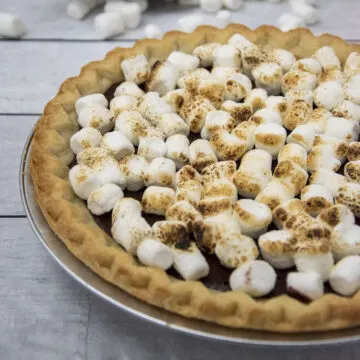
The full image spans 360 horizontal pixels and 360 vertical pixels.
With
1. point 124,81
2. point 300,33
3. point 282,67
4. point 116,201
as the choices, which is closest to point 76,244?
point 116,201

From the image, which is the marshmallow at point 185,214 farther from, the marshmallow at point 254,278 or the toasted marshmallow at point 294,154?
the toasted marshmallow at point 294,154

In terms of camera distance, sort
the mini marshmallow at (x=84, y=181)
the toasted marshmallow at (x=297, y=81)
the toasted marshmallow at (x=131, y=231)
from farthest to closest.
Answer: the toasted marshmallow at (x=297, y=81) → the mini marshmallow at (x=84, y=181) → the toasted marshmallow at (x=131, y=231)

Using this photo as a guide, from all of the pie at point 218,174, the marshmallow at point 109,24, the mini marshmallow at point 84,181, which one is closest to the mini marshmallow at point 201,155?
the pie at point 218,174

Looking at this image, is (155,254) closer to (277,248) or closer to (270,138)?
(277,248)

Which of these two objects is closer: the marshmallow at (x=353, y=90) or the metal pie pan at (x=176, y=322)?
the metal pie pan at (x=176, y=322)

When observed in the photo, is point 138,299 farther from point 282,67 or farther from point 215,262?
point 282,67

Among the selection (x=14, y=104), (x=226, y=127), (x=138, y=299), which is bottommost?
(x=14, y=104)

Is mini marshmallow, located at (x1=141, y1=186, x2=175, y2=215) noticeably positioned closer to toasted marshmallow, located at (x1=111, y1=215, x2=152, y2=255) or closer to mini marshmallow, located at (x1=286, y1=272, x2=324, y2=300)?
toasted marshmallow, located at (x1=111, y1=215, x2=152, y2=255)
